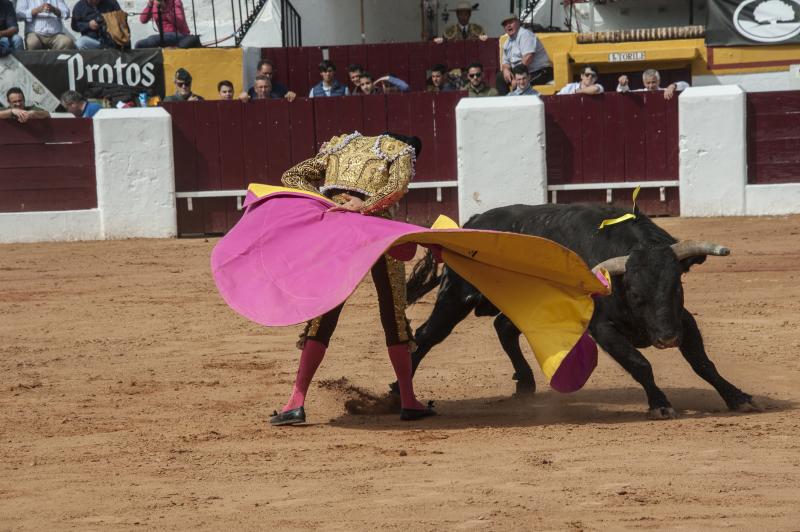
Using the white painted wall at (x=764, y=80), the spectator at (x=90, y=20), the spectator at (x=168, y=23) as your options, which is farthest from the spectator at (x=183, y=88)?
the white painted wall at (x=764, y=80)

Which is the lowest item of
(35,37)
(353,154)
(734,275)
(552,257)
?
(734,275)

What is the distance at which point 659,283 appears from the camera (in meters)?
4.60

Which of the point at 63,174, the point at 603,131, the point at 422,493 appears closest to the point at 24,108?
the point at 63,174

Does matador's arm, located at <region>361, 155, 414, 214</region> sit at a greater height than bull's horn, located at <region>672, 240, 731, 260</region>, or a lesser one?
greater

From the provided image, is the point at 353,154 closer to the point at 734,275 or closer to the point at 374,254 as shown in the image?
the point at 374,254

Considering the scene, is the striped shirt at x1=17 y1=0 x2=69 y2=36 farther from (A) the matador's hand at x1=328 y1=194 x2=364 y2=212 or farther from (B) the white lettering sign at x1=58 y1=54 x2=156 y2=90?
(A) the matador's hand at x1=328 y1=194 x2=364 y2=212

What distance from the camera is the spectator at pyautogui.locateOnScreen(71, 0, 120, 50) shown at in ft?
43.8

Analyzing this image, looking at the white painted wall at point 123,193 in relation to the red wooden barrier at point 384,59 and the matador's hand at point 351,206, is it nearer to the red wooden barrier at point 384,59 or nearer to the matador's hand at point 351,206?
the red wooden barrier at point 384,59

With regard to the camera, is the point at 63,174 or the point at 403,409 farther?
the point at 63,174

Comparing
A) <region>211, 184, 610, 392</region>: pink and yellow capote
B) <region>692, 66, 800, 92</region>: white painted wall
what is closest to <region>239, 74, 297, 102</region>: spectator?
<region>692, 66, 800, 92</region>: white painted wall

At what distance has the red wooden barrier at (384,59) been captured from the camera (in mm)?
13891

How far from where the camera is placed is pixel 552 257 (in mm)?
4641

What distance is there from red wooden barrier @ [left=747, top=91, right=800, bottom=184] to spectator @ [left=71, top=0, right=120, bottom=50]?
640cm

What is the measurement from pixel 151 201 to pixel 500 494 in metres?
8.14
